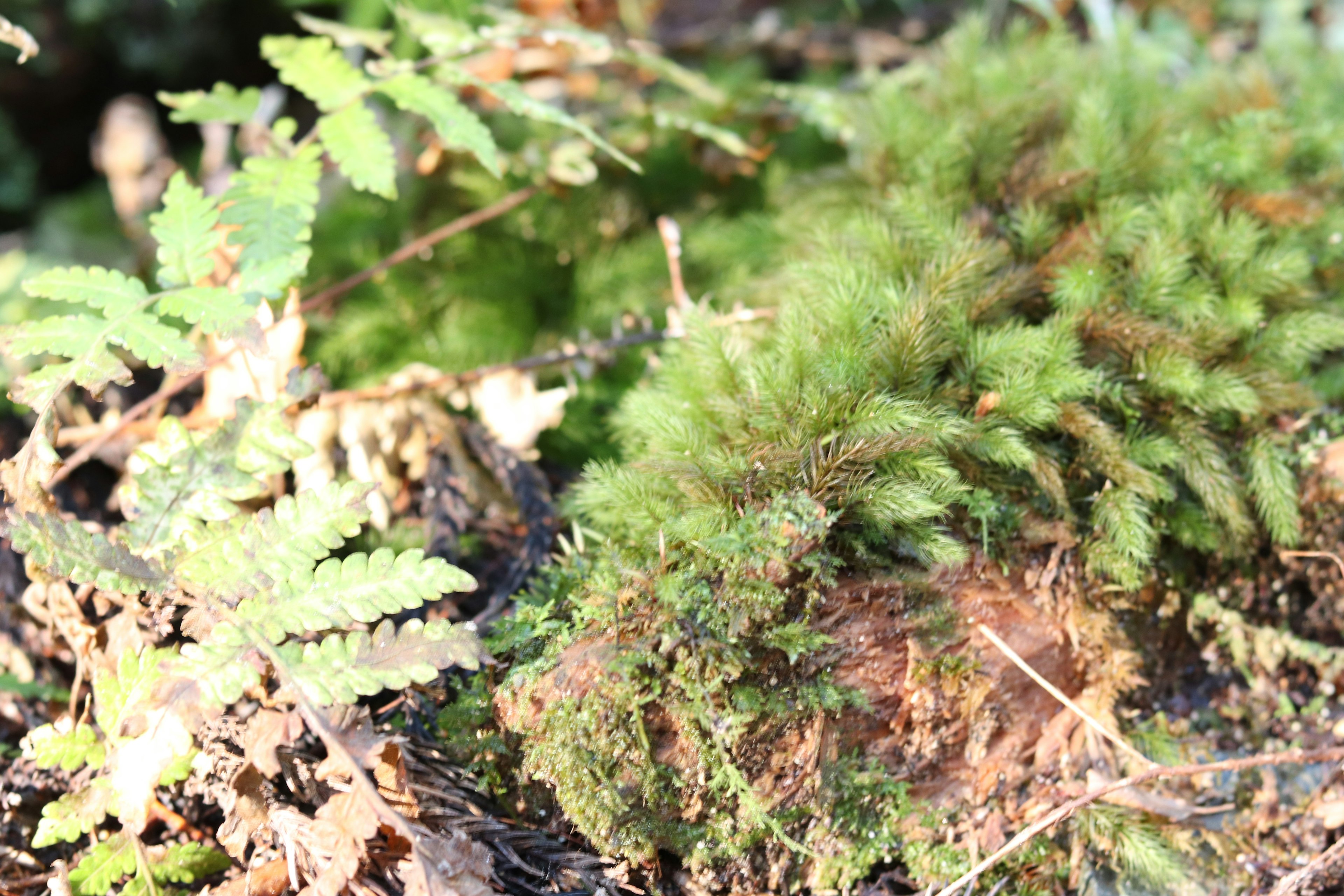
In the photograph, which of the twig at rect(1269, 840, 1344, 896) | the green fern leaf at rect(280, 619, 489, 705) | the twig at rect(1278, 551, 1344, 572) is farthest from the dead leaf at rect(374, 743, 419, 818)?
the twig at rect(1278, 551, 1344, 572)

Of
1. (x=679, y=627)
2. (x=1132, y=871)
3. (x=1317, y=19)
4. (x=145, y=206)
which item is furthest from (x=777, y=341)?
(x=1317, y=19)

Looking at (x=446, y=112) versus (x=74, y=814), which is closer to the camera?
(x=74, y=814)

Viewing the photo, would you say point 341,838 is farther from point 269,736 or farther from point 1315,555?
point 1315,555

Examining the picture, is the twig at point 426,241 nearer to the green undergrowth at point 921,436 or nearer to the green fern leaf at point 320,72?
the green fern leaf at point 320,72

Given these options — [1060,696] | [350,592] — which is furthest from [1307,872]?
[350,592]

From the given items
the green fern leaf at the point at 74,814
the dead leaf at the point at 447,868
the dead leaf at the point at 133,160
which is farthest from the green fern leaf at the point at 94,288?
the dead leaf at the point at 133,160

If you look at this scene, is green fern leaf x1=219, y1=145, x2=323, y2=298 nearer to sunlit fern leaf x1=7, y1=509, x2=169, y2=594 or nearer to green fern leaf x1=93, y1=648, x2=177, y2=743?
sunlit fern leaf x1=7, y1=509, x2=169, y2=594
